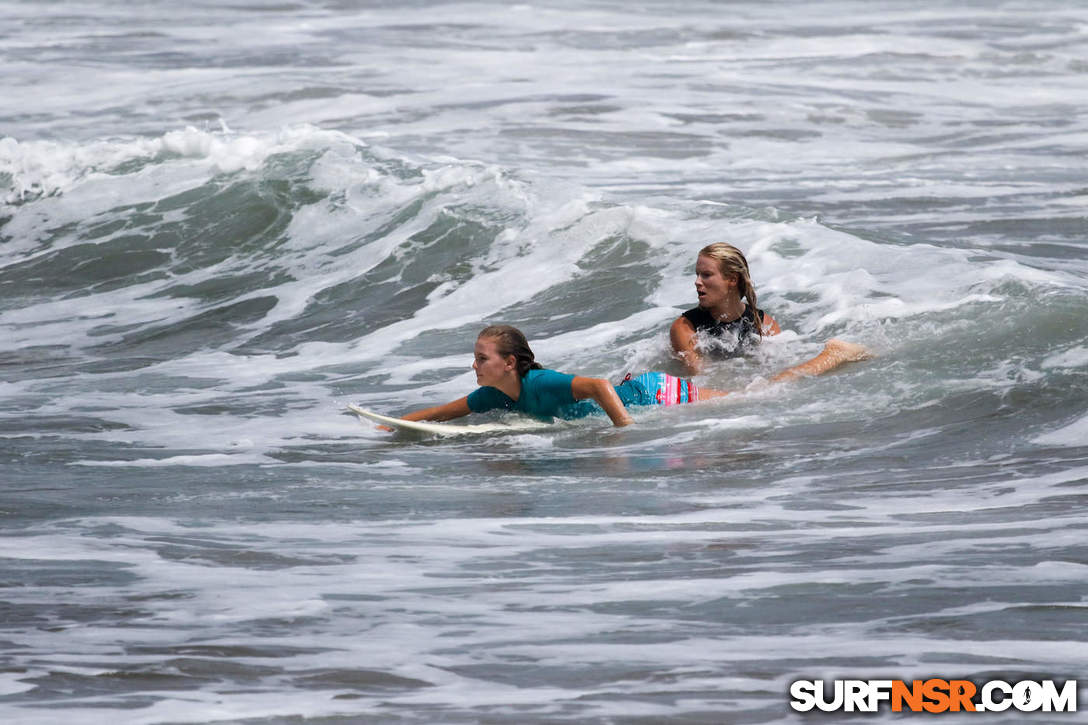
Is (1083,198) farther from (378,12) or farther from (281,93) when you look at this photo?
(378,12)

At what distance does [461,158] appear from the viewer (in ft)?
61.2

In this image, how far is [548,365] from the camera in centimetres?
1101

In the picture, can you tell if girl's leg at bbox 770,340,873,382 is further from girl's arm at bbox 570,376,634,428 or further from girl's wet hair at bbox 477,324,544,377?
girl's wet hair at bbox 477,324,544,377

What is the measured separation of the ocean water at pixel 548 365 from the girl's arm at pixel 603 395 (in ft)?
0.62

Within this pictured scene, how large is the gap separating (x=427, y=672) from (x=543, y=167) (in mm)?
13922

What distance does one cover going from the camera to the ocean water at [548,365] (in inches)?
190

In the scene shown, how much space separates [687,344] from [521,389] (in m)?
1.82

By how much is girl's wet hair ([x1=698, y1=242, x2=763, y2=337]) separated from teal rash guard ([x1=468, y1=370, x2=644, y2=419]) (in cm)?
158

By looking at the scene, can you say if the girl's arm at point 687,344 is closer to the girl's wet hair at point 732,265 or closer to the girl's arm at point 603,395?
the girl's wet hair at point 732,265

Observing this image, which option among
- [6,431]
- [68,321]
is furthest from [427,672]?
[68,321]

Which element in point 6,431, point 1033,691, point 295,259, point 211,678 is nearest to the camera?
point 1033,691

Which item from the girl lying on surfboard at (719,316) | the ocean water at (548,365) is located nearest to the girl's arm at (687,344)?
the girl lying on surfboard at (719,316)

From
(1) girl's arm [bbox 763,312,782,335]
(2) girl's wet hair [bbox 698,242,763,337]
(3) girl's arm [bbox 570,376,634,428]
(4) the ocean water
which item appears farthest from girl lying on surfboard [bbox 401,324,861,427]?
(1) girl's arm [bbox 763,312,782,335]

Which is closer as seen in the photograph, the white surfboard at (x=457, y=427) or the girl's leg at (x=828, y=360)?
the white surfboard at (x=457, y=427)
